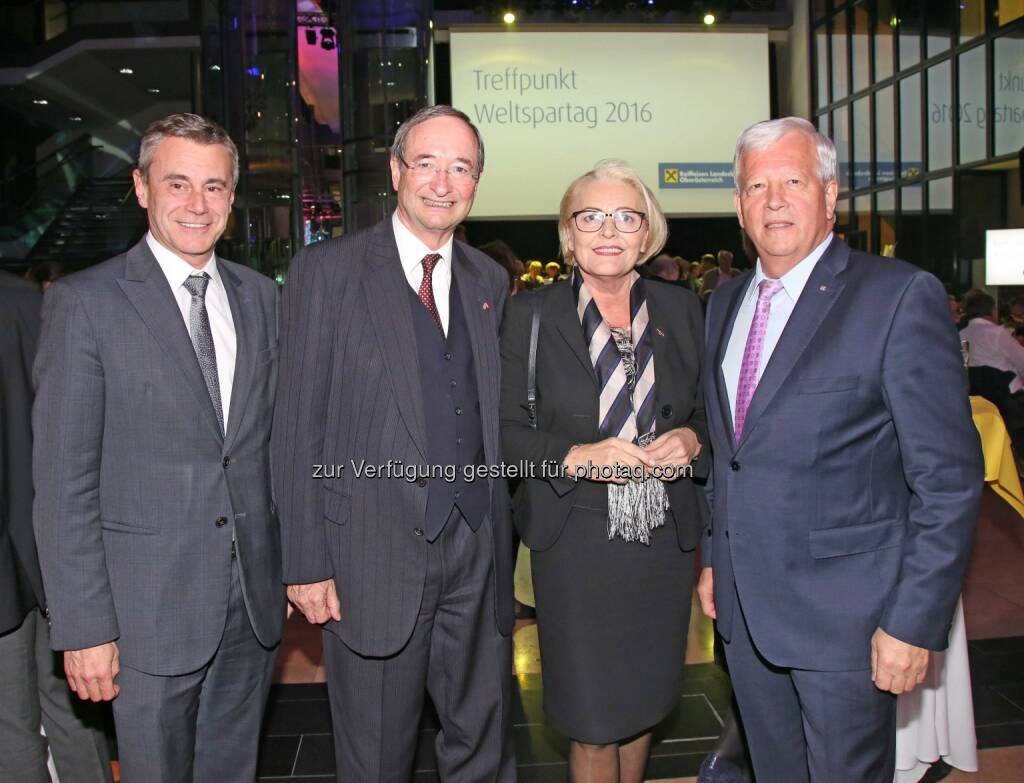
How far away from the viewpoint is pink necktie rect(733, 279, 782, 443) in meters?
2.05

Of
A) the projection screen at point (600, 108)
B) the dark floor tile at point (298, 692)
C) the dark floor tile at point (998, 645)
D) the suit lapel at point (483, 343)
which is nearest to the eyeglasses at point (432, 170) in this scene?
the suit lapel at point (483, 343)

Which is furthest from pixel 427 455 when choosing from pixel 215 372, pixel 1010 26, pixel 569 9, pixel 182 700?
pixel 569 9

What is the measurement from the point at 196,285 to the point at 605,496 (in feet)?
3.89

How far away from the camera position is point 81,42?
14.9 meters

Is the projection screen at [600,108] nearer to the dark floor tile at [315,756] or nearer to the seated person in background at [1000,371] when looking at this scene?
the seated person in background at [1000,371]

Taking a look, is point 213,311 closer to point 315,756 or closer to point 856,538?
point 856,538

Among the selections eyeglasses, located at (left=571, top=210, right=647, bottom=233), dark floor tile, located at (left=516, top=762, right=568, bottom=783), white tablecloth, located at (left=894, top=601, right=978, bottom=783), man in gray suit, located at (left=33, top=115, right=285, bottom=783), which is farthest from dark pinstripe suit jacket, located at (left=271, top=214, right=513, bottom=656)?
white tablecloth, located at (left=894, top=601, right=978, bottom=783)

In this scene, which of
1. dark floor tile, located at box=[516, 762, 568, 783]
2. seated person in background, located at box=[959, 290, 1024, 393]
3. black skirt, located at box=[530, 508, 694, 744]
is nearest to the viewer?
black skirt, located at box=[530, 508, 694, 744]

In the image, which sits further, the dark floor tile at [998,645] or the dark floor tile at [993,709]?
the dark floor tile at [998,645]

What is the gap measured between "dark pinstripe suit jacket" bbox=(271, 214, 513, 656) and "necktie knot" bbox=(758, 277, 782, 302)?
0.87 m

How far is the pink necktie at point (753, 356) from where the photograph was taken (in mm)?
2049

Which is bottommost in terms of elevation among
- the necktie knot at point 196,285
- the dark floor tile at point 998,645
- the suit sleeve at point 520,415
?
the dark floor tile at point 998,645

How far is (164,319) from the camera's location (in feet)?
6.64

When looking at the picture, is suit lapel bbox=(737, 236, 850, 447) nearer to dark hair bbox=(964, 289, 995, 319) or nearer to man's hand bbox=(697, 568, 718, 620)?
man's hand bbox=(697, 568, 718, 620)
